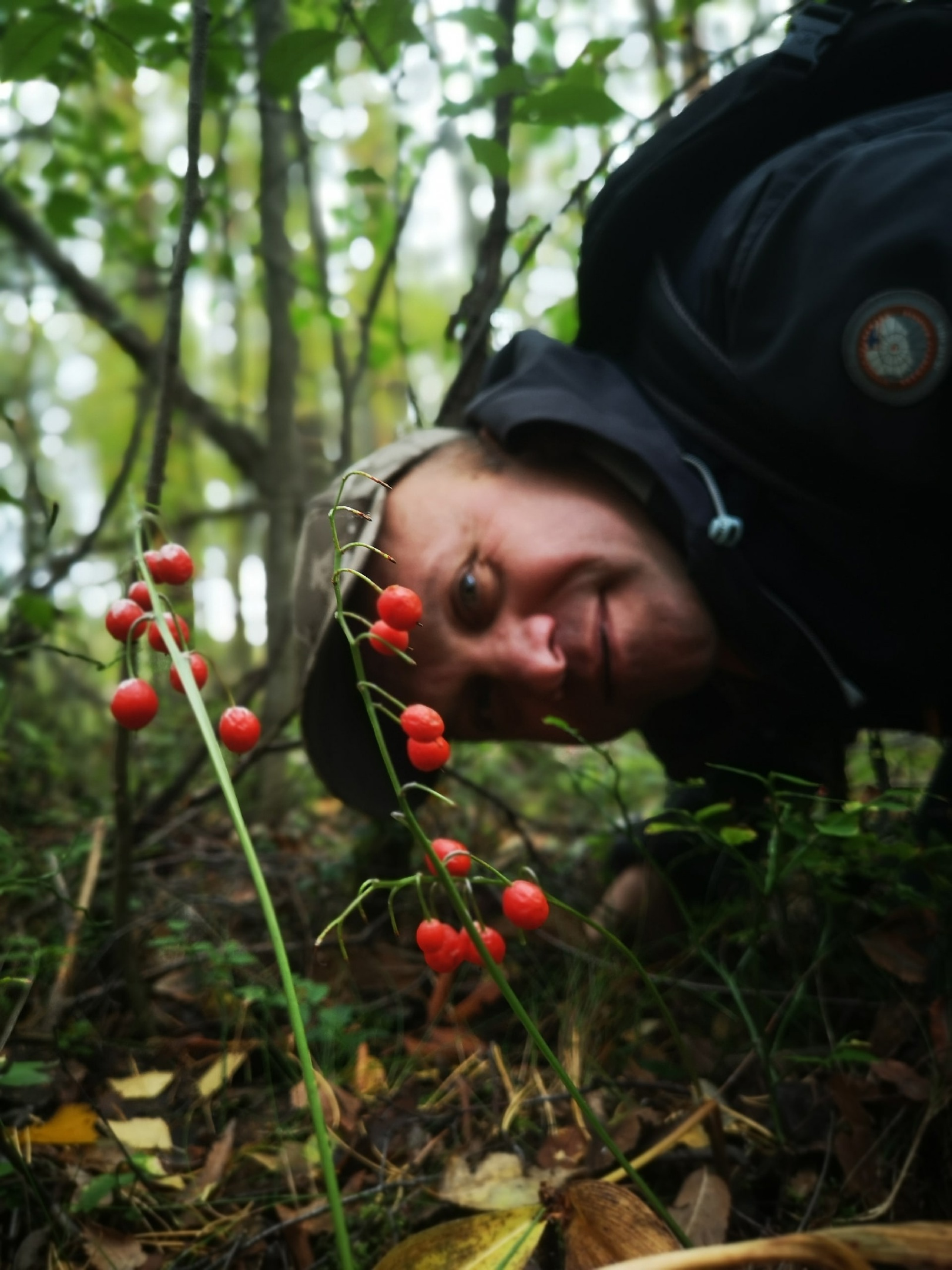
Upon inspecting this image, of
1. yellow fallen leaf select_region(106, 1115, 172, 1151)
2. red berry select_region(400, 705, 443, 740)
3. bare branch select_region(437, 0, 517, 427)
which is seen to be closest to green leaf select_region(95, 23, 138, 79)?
bare branch select_region(437, 0, 517, 427)

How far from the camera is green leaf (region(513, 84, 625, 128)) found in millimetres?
1711

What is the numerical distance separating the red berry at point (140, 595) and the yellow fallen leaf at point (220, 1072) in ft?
2.82

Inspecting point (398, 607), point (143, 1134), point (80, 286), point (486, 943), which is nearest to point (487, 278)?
point (80, 286)

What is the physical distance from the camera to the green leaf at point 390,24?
1625 millimetres

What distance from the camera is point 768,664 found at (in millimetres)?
1951

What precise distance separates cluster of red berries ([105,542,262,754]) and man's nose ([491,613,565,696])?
35.2 inches

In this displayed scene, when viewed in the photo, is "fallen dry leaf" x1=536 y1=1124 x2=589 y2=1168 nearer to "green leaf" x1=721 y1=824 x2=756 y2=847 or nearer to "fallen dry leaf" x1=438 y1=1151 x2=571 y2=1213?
"fallen dry leaf" x1=438 y1=1151 x2=571 y2=1213

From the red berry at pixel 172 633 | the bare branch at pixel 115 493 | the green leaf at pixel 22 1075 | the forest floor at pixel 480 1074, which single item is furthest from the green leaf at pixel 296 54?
the green leaf at pixel 22 1075

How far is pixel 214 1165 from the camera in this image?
1320mm

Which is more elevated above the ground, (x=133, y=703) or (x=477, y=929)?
(x=133, y=703)

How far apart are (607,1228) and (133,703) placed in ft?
2.59

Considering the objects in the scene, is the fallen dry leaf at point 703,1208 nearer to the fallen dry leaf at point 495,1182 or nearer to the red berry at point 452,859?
the fallen dry leaf at point 495,1182

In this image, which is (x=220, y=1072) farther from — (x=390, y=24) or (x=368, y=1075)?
(x=390, y=24)

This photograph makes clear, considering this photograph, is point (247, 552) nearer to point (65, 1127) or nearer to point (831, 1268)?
point (65, 1127)
